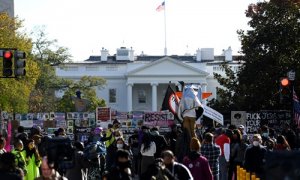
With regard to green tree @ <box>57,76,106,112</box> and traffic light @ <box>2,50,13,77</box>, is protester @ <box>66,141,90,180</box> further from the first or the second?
green tree @ <box>57,76,106,112</box>

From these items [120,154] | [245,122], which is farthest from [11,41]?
[120,154]

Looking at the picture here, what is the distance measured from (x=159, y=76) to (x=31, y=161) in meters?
101

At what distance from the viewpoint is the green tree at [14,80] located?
55312mm

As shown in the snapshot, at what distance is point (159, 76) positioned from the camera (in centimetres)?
11700

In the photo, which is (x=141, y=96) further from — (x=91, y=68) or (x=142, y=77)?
(x=91, y=68)

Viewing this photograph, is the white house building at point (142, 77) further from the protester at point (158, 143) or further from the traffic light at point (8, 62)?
the protester at point (158, 143)

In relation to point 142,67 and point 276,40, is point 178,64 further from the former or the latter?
point 276,40

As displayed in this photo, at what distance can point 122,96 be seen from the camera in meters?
118

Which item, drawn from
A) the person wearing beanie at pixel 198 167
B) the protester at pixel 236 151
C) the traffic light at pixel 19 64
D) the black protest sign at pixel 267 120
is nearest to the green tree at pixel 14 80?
the black protest sign at pixel 267 120

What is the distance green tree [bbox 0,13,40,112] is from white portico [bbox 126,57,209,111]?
56.0 m

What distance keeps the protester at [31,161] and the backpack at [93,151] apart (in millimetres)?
3069

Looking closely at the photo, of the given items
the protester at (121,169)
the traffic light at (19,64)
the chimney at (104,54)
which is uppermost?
the chimney at (104,54)

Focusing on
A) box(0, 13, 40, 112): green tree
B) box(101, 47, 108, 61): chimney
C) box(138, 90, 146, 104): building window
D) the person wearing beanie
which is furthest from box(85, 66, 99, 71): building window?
the person wearing beanie

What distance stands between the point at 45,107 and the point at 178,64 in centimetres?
3725
